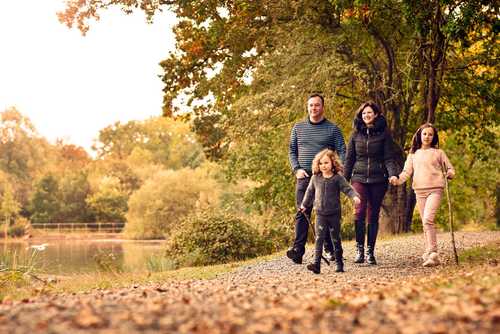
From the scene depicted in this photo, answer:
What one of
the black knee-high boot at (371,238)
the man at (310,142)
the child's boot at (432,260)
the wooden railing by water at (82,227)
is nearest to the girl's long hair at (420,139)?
the man at (310,142)

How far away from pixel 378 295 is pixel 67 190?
53443 millimetres

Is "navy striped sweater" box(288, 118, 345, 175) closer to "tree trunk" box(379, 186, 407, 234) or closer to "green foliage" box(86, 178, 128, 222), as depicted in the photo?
"tree trunk" box(379, 186, 407, 234)

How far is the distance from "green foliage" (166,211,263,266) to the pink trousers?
6.52m

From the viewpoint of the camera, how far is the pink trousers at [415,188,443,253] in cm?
868

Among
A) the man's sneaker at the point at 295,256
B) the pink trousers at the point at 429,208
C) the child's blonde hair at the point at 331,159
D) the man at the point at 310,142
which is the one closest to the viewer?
the child's blonde hair at the point at 331,159

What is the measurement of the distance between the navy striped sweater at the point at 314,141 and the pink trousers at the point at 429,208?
1142 millimetres

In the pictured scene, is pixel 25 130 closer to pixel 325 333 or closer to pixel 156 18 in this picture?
pixel 156 18

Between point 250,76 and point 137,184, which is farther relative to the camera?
point 137,184

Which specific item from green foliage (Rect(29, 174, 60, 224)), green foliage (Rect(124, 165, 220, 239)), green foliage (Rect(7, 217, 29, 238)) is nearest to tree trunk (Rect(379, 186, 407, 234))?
green foliage (Rect(124, 165, 220, 239))

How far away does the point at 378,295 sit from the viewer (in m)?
5.32

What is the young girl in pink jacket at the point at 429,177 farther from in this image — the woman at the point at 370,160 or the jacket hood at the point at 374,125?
the jacket hood at the point at 374,125

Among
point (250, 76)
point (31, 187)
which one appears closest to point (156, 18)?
point (250, 76)

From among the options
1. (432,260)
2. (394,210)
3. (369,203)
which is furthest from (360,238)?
(394,210)

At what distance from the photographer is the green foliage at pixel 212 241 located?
1466cm
